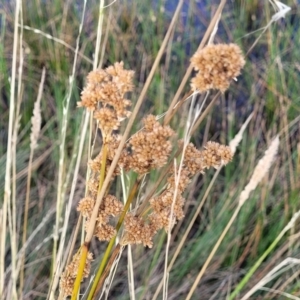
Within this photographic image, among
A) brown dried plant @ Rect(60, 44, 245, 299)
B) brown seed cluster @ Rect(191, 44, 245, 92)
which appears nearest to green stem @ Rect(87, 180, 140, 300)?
brown dried plant @ Rect(60, 44, 245, 299)

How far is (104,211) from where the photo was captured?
1.70 ft

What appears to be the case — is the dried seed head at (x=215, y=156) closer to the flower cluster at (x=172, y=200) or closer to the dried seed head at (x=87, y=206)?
the flower cluster at (x=172, y=200)

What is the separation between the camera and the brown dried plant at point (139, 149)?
1.46 ft

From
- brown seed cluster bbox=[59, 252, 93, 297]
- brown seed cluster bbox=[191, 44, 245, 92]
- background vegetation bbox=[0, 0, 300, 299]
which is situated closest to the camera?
brown seed cluster bbox=[191, 44, 245, 92]

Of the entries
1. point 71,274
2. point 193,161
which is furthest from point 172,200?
point 71,274

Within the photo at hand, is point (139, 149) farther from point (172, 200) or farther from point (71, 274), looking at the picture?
point (71, 274)

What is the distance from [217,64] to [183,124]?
91 centimetres

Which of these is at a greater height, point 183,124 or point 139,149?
point 139,149

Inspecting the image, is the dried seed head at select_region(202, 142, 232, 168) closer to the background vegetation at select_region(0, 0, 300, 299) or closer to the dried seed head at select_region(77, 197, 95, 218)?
the dried seed head at select_region(77, 197, 95, 218)

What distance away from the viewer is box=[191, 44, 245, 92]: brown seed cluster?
0.44 m

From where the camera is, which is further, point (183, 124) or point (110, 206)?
point (183, 124)

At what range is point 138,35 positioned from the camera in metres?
1.69

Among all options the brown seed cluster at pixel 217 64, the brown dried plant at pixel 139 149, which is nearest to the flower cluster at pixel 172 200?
the brown dried plant at pixel 139 149

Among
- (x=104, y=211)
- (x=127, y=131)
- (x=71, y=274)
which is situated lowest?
(x=71, y=274)
